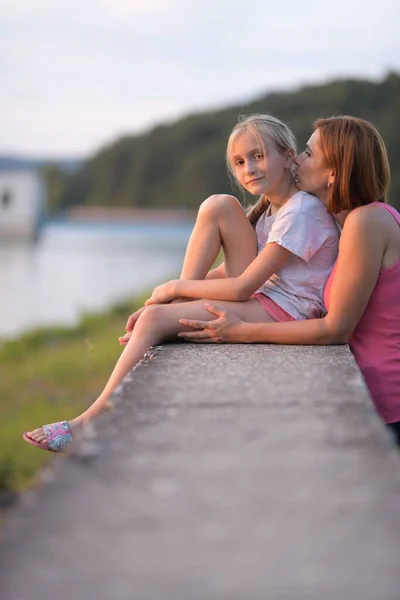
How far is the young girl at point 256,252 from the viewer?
10.2 feet

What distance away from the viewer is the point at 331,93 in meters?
52.0

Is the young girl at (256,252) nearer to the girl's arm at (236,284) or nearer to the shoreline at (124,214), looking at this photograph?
the girl's arm at (236,284)

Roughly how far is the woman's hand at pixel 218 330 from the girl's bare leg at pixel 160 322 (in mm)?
46

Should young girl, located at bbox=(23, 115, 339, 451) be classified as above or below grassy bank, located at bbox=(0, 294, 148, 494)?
above

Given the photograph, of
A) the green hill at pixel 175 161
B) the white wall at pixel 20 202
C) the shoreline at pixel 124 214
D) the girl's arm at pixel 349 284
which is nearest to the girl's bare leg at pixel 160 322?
the girl's arm at pixel 349 284

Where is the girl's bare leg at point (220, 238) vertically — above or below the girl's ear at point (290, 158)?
below

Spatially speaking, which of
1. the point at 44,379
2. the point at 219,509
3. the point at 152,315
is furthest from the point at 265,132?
the point at 44,379

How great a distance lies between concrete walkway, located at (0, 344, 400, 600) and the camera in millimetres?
1131

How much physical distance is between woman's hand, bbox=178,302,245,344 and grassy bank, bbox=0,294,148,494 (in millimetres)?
3780

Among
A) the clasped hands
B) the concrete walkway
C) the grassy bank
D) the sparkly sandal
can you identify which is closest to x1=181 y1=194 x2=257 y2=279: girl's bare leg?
the clasped hands

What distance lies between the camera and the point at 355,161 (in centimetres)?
291

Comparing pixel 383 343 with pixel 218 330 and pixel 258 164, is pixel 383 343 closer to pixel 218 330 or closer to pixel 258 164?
pixel 218 330

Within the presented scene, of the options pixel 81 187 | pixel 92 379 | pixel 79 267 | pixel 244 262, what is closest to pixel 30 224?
pixel 81 187

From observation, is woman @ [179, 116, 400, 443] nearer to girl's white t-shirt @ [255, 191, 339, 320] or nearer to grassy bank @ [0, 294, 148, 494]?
girl's white t-shirt @ [255, 191, 339, 320]
